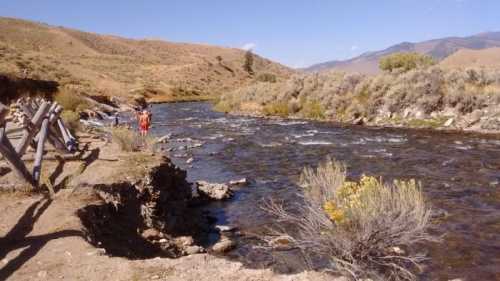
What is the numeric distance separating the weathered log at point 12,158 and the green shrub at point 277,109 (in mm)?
32940

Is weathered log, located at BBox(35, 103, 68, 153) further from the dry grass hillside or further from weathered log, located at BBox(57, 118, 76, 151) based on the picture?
the dry grass hillside

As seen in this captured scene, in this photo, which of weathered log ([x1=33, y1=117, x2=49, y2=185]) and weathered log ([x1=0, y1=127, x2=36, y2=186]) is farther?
weathered log ([x1=33, y1=117, x2=49, y2=185])

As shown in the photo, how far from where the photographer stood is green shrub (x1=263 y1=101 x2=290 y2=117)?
4291cm

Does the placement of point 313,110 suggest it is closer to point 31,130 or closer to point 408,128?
point 408,128

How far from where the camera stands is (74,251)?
7648mm

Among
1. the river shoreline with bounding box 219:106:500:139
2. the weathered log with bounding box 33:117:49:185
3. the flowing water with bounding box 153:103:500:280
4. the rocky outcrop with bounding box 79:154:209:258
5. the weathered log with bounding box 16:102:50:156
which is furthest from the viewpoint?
the river shoreline with bounding box 219:106:500:139

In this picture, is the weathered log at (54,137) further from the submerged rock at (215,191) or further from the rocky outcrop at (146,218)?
the submerged rock at (215,191)

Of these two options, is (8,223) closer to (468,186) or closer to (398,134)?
(468,186)

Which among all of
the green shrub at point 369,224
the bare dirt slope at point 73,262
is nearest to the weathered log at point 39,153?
the bare dirt slope at point 73,262

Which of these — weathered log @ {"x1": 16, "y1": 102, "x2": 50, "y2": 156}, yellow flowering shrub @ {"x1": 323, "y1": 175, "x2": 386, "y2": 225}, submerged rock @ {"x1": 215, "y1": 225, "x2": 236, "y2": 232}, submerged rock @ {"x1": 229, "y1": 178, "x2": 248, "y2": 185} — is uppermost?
weathered log @ {"x1": 16, "y1": 102, "x2": 50, "y2": 156}

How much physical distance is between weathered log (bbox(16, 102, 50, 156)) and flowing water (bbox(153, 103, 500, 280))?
5.65 metres

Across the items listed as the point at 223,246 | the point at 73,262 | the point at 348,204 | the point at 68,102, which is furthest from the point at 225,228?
the point at 68,102

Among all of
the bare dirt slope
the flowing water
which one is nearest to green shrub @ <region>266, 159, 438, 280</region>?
the bare dirt slope

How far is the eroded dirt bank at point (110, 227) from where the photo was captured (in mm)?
7051
